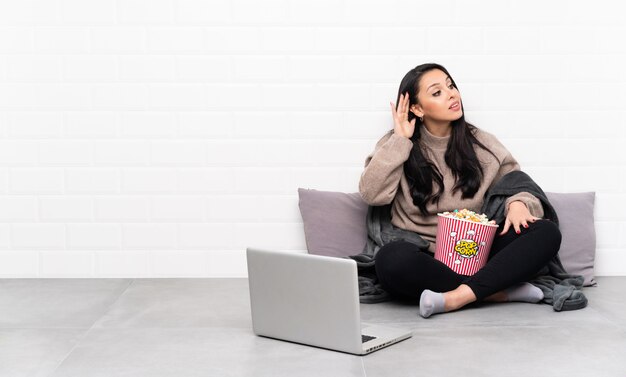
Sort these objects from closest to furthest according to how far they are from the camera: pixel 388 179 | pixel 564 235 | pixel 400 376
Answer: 1. pixel 400 376
2. pixel 388 179
3. pixel 564 235

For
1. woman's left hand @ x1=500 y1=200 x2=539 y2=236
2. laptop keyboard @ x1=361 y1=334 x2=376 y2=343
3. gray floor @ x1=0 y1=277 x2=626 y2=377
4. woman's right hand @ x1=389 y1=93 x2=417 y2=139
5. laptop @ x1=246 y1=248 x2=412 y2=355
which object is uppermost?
woman's right hand @ x1=389 y1=93 x2=417 y2=139

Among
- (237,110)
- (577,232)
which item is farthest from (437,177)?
(237,110)

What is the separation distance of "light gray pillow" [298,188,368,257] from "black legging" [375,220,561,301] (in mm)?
465

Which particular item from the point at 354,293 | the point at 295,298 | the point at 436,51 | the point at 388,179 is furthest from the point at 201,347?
the point at 436,51

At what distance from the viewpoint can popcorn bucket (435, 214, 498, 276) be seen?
128 inches

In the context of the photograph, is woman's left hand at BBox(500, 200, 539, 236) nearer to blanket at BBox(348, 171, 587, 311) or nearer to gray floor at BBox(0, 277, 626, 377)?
blanket at BBox(348, 171, 587, 311)

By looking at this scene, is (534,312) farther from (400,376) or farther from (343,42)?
(343,42)

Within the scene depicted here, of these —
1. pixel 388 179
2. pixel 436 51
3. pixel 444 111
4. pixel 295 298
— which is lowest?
pixel 295 298

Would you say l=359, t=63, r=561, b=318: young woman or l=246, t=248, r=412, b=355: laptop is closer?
l=246, t=248, r=412, b=355: laptop

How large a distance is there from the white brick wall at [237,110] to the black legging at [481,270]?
68 centimetres

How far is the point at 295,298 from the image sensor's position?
275 centimetres

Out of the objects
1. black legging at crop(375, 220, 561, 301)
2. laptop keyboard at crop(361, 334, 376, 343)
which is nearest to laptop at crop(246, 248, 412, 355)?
laptop keyboard at crop(361, 334, 376, 343)

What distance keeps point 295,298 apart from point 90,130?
5.09 ft

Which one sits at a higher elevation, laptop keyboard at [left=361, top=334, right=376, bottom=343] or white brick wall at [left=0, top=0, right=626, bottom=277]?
white brick wall at [left=0, top=0, right=626, bottom=277]
